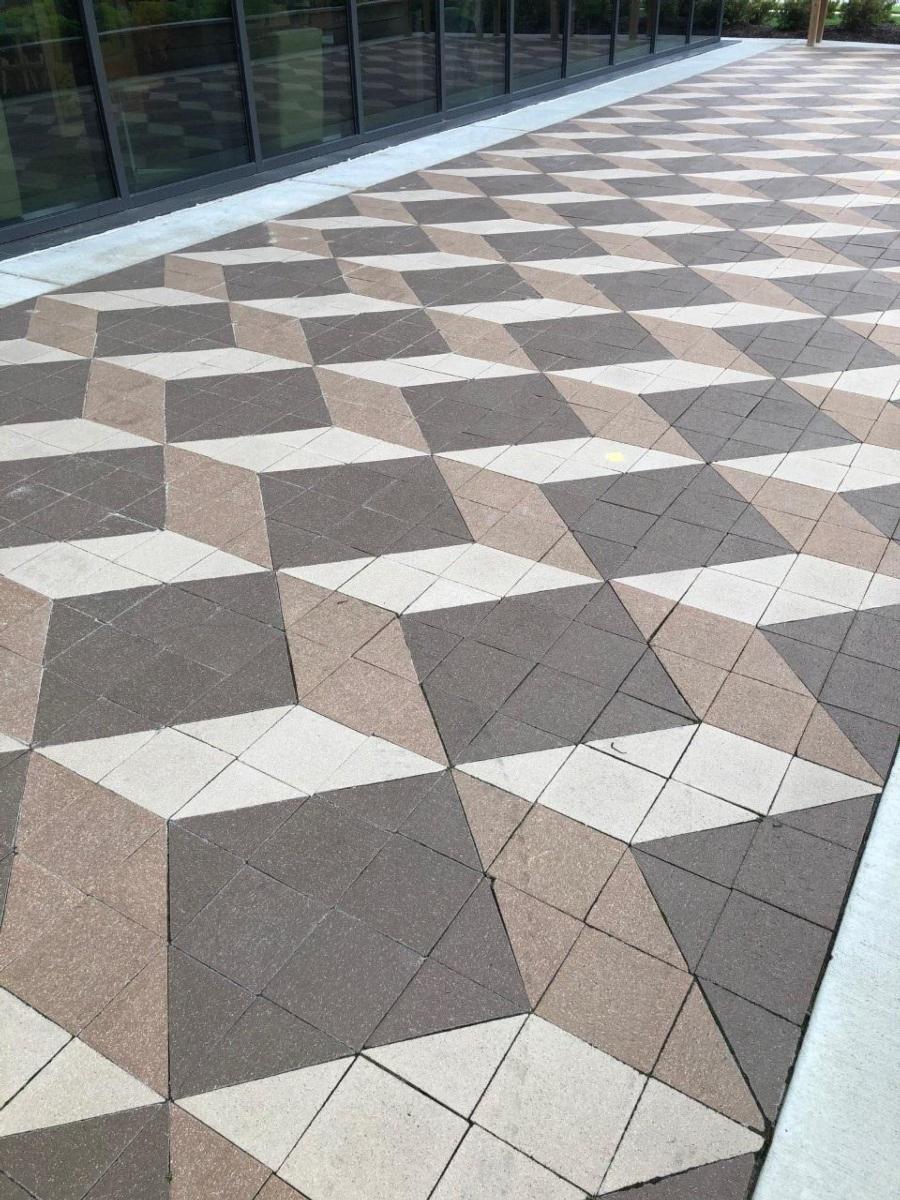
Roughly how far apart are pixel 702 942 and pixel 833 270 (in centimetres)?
604

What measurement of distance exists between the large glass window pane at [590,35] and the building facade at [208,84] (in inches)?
39.4

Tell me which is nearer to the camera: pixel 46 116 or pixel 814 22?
pixel 46 116

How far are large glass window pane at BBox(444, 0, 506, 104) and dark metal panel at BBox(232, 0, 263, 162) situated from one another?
2994mm

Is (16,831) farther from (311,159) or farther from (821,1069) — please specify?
(311,159)

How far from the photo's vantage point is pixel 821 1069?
2.42 m

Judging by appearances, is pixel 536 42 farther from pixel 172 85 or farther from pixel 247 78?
pixel 172 85

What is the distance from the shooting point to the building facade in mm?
7746

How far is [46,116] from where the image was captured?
7773 millimetres

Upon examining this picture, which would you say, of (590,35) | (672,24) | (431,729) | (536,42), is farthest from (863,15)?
(431,729)

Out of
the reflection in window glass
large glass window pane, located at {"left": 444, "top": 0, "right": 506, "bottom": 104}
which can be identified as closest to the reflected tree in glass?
the reflection in window glass

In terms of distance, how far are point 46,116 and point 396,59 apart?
14.3 ft

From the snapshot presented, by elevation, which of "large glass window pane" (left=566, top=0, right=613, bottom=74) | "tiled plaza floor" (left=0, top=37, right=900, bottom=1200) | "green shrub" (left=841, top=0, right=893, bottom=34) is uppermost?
"large glass window pane" (left=566, top=0, right=613, bottom=74)

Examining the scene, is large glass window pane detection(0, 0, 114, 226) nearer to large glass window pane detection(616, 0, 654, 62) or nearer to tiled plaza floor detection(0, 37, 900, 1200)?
tiled plaza floor detection(0, 37, 900, 1200)

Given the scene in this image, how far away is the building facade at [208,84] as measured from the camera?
7.75 metres
